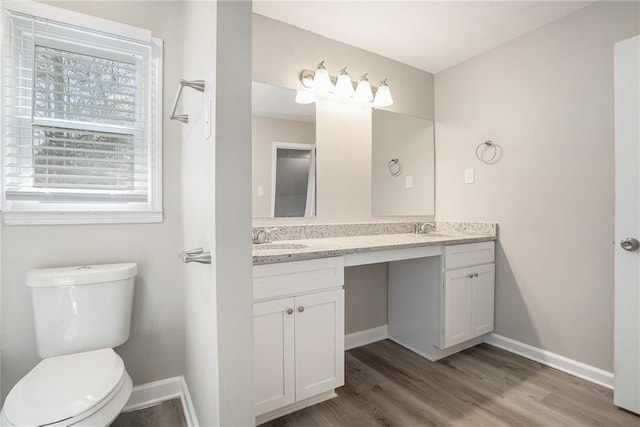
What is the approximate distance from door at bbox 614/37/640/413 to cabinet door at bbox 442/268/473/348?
752mm

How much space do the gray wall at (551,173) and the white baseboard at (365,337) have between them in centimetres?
85

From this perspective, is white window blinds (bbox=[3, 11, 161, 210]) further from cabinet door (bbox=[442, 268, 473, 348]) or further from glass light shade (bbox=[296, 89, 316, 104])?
cabinet door (bbox=[442, 268, 473, 348])

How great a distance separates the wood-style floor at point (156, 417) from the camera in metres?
1.49

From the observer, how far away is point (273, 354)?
56.0 inches

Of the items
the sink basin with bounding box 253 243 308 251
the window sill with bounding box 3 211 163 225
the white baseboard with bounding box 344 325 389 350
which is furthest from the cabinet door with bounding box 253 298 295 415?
the white baseboard with bounding box 344 325 389 350

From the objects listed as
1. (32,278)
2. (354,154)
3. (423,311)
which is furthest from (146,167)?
(423,311)

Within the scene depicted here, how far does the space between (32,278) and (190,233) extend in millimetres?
647

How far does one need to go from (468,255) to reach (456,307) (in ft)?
1.21

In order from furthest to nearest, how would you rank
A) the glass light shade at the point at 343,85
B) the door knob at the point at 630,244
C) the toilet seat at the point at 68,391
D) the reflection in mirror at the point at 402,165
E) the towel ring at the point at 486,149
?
the reflection in mirror at the point at 402,165, the towel ring at the point at 486,149, the glass light shade at the point at 343,85, the door knob at the point at 630,244, the toilet seat at the point at 68,391

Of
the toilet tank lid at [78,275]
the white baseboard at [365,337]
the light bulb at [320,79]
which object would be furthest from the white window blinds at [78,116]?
the white baseboard at [365,337]

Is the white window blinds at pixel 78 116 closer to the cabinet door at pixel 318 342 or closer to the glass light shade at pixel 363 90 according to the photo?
the cabinet door at pixel 318 342

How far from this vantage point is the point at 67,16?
1.46 metres

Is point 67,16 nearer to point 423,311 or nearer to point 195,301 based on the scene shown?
point 195,301

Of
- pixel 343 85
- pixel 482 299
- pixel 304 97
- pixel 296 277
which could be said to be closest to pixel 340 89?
pixel 343 85
